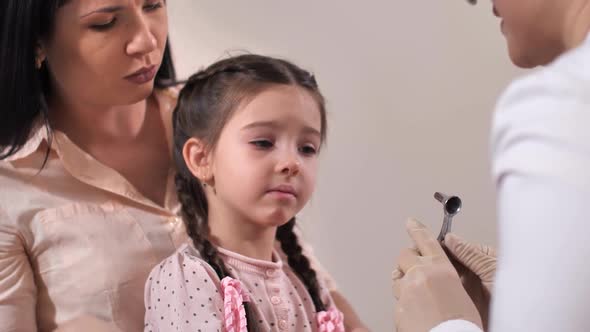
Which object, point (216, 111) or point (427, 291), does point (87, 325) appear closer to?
point (216, 111)

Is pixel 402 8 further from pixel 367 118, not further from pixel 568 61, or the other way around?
pixel 568 61

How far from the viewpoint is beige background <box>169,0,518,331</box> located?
6.47 ft

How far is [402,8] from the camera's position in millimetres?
1987

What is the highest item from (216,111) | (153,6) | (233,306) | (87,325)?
(153,6)

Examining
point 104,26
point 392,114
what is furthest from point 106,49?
point 392,114

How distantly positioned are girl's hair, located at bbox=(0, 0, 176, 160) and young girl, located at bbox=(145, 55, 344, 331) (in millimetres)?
275

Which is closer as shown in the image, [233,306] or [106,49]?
[233,306]

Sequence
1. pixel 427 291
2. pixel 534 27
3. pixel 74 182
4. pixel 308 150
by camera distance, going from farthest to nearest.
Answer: pixel 74 182, pixel 308 150, pixel 427 291, pixel 534 27

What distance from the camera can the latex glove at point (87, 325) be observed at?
125 centimetres

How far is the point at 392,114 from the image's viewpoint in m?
1.97

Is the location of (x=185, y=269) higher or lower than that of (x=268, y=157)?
lower

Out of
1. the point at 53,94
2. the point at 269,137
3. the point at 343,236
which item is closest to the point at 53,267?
the point at 53,94

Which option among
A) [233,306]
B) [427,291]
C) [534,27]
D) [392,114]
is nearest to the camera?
[534,27]

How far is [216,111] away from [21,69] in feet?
1.15
